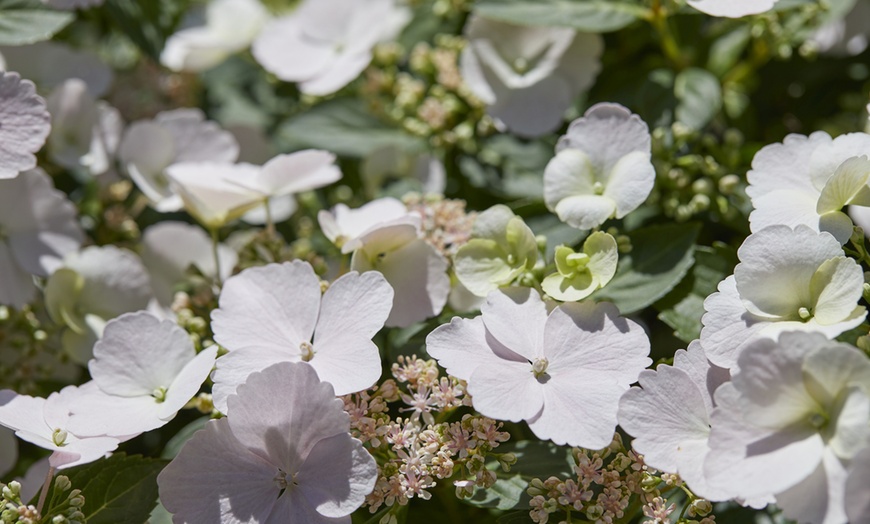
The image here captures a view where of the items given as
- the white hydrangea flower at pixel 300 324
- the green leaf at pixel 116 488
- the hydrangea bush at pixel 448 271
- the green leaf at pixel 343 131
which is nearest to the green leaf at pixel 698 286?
the hydrangea bush at pixel 448 271

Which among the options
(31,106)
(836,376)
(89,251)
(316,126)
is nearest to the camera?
(836,376)

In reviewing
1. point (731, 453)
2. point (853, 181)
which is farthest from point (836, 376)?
point (853, 181)

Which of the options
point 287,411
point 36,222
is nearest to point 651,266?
point 287,411

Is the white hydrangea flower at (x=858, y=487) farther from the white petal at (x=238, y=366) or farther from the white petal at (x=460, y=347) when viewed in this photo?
the white petal at (x=238, y=366)

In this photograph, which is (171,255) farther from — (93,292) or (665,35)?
(665,35)

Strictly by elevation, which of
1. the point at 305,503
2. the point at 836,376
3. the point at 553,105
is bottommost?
the point at 305,503

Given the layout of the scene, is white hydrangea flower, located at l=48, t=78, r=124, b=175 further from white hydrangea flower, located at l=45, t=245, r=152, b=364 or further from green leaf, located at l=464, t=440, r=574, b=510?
A: green leaf, located at l=464, t=440, r=574, b=510

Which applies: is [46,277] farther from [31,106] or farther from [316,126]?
[316,126]

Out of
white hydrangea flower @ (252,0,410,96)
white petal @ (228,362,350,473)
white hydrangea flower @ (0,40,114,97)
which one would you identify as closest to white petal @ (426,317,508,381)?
white petal @ (228,362,350,473)
